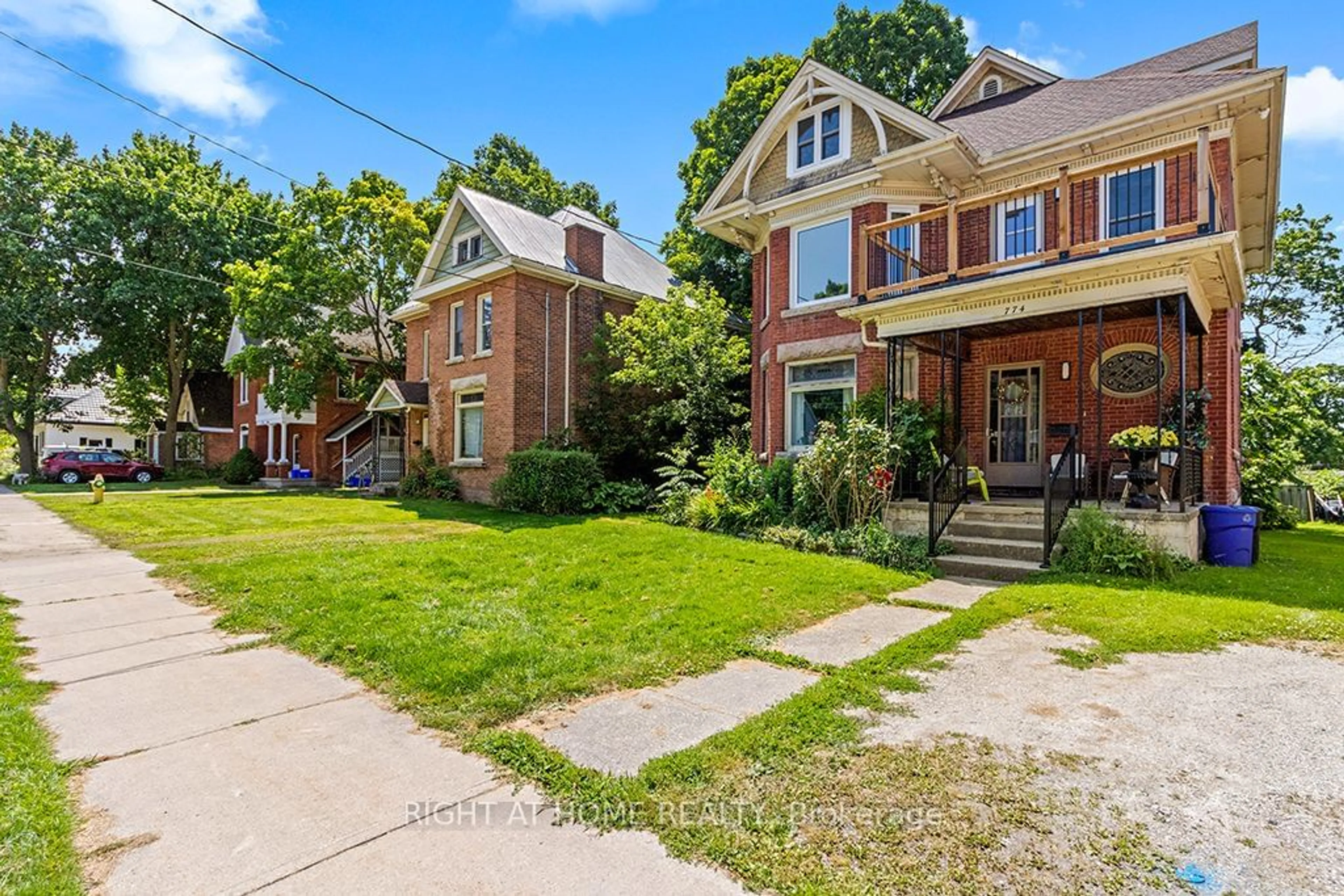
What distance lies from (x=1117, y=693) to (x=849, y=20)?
24.9m

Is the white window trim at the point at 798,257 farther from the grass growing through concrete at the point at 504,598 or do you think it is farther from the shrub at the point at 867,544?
the grass growing through concrete at the point at 504,598

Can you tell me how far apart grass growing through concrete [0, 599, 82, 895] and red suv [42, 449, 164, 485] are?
31.5m

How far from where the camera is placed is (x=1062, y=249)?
348 inches

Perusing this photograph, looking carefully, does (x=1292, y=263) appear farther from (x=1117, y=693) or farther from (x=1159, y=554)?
(x=1117, y=693)

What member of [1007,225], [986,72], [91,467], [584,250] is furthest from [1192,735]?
[91,467]

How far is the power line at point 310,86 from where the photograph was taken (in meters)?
7.91

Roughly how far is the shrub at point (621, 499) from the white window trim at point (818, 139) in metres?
7.53

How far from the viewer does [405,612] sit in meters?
6.01

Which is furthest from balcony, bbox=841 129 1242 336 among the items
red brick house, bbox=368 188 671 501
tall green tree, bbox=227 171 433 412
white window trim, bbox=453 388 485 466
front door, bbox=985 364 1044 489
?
tall green tree, bbox=227 171 433 412

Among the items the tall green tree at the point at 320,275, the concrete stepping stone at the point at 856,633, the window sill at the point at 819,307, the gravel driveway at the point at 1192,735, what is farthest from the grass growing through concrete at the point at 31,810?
the tall green tree at the point at 320,275

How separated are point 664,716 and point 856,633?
2485 millimetres

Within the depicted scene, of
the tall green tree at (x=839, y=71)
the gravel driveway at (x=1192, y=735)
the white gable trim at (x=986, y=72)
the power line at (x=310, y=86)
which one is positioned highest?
the tall green tree at (x=839, y=71)

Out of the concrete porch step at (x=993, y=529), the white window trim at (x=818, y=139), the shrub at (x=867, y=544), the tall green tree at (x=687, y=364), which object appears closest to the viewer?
the shrub at (x=867, y=544)

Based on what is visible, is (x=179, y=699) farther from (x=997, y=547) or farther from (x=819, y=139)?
(x=819, y=139)
